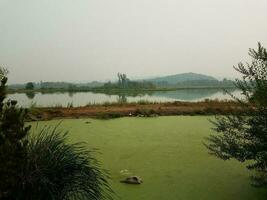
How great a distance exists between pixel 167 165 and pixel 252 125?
6.32ft

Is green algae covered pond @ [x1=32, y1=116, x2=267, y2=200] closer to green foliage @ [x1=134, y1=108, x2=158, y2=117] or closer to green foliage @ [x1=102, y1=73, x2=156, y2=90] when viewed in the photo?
green foliage @ [x1=134, y1=108, x2=158, y2=117]

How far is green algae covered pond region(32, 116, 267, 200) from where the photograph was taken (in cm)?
590

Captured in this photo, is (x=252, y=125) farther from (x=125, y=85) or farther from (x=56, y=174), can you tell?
(x=125, y=85)

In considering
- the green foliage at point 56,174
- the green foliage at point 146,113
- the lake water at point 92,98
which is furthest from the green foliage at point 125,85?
the green foliage at point 56,174

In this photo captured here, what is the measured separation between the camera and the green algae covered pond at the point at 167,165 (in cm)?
590

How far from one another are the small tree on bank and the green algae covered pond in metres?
0.43

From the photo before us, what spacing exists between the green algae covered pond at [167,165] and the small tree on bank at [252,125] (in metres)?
0.43

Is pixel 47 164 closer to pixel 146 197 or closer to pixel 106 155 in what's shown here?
pixel 146 197

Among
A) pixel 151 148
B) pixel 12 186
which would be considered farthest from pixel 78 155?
pixel 151 148

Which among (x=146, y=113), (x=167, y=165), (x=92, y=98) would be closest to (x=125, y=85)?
(x=92, y=98)

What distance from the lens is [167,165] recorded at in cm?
750

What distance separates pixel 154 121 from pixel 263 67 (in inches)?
342

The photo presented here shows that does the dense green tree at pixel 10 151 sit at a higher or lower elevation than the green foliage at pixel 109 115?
higher

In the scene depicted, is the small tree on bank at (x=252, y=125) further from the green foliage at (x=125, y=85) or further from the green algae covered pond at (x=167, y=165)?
the green foliage at (x=125, y=85)
